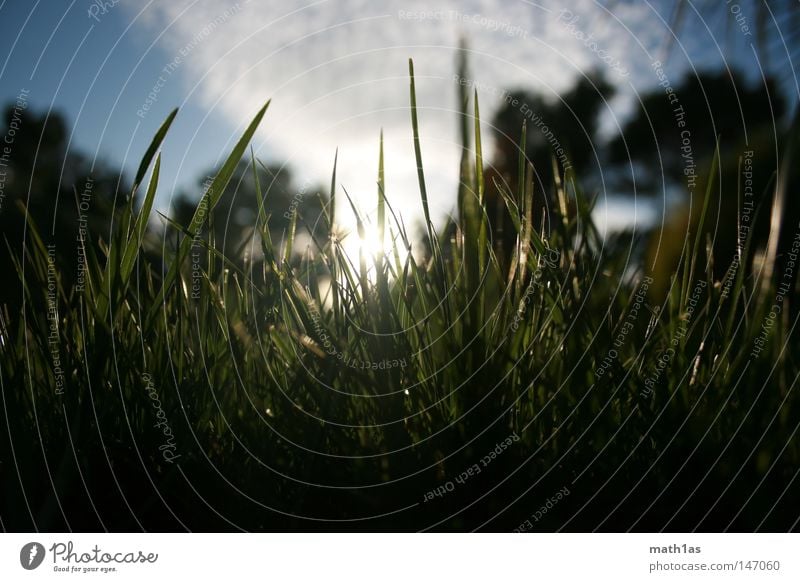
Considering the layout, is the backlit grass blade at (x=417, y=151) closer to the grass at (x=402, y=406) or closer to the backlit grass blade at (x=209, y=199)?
the grass at (x=402, y=406)

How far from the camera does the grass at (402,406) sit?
425 millimetres

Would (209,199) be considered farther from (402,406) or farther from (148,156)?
(402,406)

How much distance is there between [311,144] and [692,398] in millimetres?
440

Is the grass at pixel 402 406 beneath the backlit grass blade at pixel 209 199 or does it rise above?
beneath

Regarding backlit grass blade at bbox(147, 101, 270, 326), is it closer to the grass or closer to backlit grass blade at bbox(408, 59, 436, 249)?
the grass

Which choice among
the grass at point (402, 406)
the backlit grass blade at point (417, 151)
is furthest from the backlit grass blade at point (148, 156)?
the backlit grass blade at point (417, 151)

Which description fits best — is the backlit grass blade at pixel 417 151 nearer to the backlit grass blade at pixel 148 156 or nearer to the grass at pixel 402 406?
the grass at pixel 402 406

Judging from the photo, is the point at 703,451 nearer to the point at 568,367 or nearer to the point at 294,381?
the point at 568,367

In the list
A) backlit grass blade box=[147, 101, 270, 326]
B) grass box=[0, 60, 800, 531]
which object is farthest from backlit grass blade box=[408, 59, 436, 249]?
backlit grass blade box=[147, 101, 270, 326]

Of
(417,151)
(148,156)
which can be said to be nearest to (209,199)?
(148,156)

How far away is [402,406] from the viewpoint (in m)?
0.44

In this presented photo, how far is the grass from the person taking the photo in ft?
1.40
